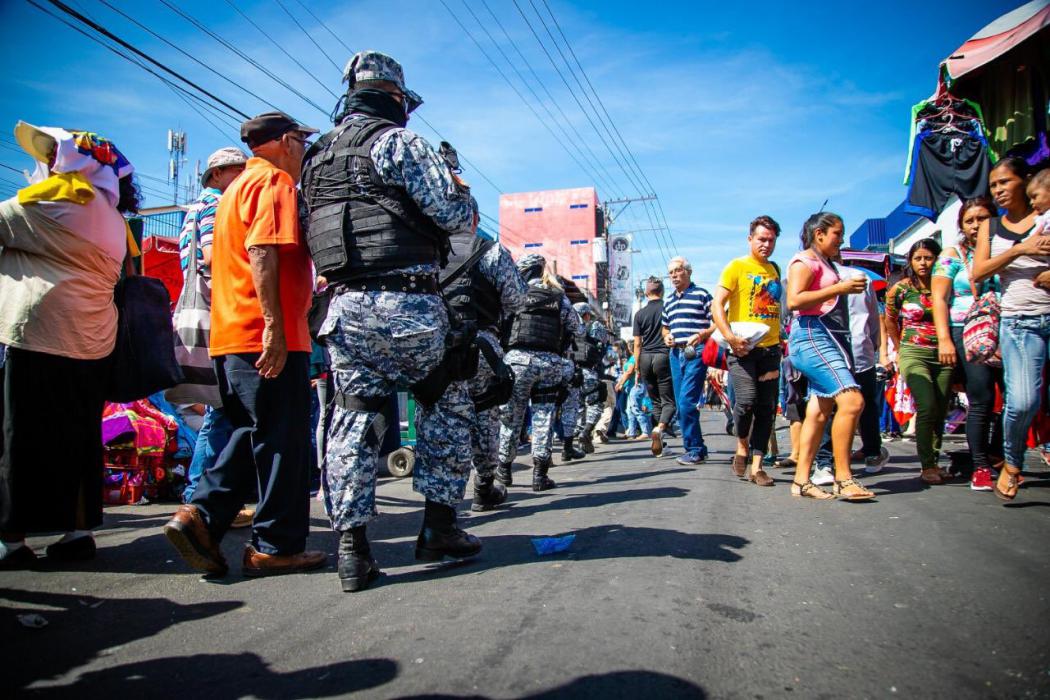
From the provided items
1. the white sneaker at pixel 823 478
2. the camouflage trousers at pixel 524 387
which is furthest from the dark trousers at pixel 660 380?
the white sneaker at pixel 823 478

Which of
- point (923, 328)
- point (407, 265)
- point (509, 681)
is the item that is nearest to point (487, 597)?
point (509, 681)

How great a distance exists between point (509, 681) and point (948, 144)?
28.6 ft

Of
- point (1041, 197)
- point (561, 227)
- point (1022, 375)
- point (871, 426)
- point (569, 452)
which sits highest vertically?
point (561, 227)

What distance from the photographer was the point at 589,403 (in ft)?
30.8

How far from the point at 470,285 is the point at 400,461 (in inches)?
117

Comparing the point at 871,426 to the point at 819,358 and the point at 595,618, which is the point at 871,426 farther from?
the point at 595,618

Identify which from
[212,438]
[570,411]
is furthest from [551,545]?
[570,411]

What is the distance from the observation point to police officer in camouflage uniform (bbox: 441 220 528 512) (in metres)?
4.25

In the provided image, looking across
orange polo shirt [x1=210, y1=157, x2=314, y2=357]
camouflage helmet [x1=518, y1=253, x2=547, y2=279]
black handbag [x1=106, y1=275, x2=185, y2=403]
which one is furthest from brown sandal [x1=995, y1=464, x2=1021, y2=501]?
black handbag [x1=106, y1=275, x2=185, y2=403]

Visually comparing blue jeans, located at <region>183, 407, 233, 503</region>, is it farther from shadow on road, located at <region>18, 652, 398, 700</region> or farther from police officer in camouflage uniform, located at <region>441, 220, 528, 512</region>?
→ shadow on road, located at <region>18, 652, 398, 700</region>

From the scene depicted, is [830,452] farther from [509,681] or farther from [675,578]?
[509,681]

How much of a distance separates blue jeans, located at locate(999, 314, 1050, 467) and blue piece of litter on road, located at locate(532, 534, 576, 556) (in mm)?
3128

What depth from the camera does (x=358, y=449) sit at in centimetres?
268

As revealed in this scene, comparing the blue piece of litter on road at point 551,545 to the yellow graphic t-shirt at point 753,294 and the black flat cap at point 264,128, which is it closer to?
the black flat cap at point 264,128
